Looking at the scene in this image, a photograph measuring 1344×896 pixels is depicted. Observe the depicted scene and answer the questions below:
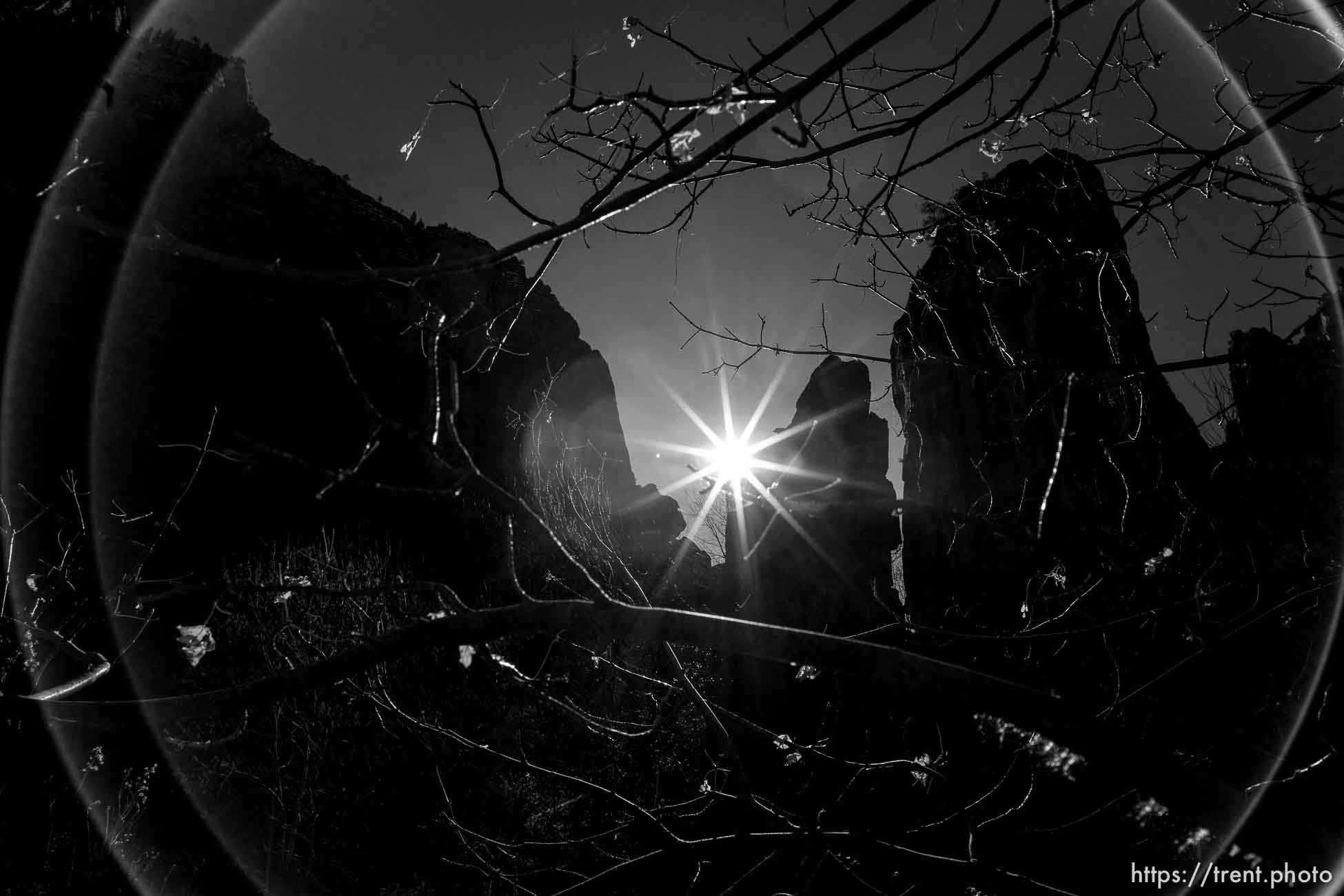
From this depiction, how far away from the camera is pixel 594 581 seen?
107 centimetres

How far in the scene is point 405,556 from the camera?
72.4 ft

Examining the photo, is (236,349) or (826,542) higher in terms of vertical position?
(236,349)

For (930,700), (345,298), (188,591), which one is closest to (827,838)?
(930,700)

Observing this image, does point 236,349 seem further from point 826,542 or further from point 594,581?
point 594,581

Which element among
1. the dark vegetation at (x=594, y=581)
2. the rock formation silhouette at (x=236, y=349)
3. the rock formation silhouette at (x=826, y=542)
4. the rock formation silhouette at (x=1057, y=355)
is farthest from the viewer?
the rock formation silhouette at (x=236, y=349)

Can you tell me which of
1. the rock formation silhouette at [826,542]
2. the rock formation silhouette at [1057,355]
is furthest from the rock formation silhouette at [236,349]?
the rock formation silhouette at [1057,355]

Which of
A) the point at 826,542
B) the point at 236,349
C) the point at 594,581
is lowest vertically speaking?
the point at 594,581

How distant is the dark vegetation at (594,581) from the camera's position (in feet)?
3.48

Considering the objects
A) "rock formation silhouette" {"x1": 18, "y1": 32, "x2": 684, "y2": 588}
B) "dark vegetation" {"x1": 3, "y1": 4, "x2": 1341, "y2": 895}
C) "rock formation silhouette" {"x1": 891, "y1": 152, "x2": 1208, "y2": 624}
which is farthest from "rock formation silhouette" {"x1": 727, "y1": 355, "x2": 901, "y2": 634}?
"rock formation silhouette" {"x1": 18, "y1": 32, "x2": 684, "y2": 588}

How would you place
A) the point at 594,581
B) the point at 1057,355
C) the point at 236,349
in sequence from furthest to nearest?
1. the point at 236,349
2. the point at 1057,355
3. the point at 594,581

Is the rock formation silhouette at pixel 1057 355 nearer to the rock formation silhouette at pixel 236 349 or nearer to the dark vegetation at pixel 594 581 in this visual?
the dark vegetation at pixel 594 581

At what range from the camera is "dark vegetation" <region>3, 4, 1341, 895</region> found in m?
1.06

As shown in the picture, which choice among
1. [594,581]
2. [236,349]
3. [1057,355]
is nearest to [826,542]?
[1057,355]

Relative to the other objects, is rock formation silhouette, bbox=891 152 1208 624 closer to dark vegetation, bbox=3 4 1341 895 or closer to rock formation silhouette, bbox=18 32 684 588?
dark vegetation, bbox=3 4 1341 895
